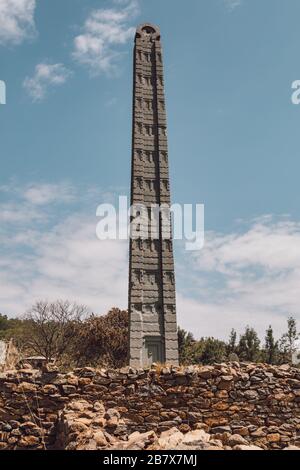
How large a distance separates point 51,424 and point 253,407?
136 inches

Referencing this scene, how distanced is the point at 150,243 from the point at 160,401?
1309 centimetres

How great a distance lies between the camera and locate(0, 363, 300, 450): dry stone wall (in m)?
7.19

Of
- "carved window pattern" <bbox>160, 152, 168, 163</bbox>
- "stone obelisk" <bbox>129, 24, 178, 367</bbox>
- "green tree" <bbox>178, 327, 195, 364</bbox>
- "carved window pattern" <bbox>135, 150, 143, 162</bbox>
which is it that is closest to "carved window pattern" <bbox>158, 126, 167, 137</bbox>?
"stone obelisk" <bbox>129, 24, 178, 367</bbox>

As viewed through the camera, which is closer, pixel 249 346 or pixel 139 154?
pixel 139 154

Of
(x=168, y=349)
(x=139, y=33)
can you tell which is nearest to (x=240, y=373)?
(x=168, y=349)

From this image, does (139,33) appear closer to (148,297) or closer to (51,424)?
(148,297)

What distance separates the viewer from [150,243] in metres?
20.5

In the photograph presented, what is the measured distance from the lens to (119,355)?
30.7 m

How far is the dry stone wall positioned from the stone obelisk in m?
10.8

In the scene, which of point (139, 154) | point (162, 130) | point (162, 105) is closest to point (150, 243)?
point (139, 154)

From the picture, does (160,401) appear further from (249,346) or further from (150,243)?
(249,346)

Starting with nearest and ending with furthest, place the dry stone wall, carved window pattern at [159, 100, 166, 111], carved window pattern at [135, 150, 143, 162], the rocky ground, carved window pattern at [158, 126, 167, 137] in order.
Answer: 1. the rocky ground
2. the dry stone wall
3. carved window pattern at [135, 150, 143, 162]
4. carved window pattern at [158, 126, 167, 137]
5. carved window pattern at [159, 100, 166, 111]

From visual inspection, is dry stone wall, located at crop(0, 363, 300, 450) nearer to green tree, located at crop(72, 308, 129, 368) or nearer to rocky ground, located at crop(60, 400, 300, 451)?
rocky ground, located at crop(60, 400, 300, 451)

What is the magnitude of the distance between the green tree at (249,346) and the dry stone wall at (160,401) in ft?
71.4
